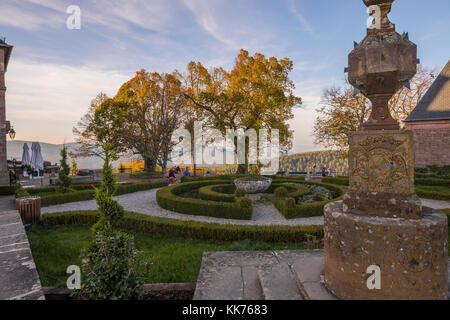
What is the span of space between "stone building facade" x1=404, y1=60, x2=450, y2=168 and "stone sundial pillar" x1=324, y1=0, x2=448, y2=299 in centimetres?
2213

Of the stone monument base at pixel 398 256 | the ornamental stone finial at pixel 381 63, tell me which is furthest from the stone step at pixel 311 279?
the ornamental stone finial at pixel 381 63

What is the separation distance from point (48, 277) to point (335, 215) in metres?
5.20

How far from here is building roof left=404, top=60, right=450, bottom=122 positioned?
20.4 m

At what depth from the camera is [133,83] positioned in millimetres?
26781

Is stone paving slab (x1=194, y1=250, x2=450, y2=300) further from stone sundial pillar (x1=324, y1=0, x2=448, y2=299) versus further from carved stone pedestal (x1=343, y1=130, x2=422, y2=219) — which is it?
carved stone pedestal (x1=343, y1=130, x2=422, y2=219)

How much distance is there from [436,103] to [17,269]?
2746cm

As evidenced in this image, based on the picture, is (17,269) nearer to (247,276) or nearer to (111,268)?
(111,268)

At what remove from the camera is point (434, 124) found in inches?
806

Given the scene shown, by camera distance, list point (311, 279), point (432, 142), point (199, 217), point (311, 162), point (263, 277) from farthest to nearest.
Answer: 1. point (311, 162)
2. point (432, 142)
3. point (199, 217)
4. point (263, 277)
5. point (311, 279)

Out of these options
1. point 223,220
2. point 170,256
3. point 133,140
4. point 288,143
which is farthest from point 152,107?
point 170,256

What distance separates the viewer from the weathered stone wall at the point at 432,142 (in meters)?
20.1

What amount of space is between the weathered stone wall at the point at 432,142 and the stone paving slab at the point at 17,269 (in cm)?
2605

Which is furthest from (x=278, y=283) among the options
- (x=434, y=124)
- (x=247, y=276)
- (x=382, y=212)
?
(x=434, y=124)
